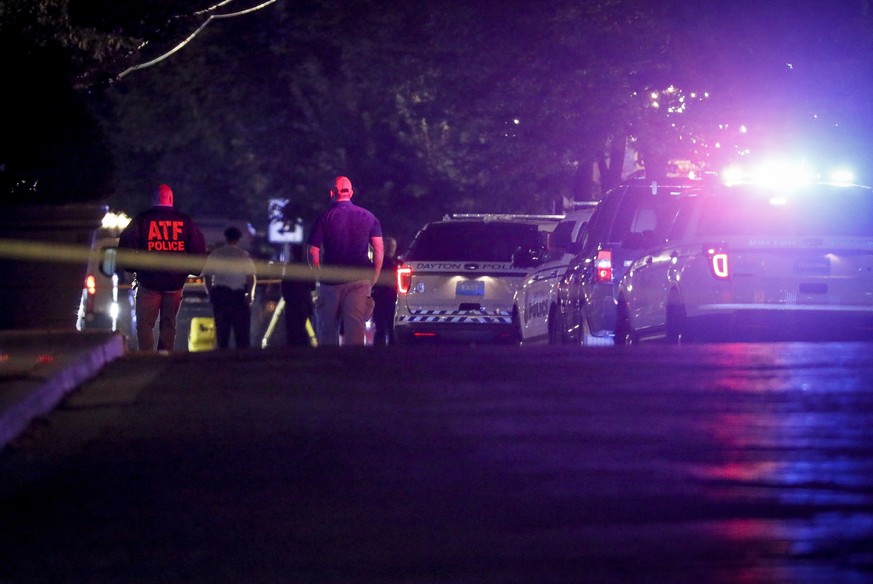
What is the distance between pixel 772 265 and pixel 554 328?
5291mm

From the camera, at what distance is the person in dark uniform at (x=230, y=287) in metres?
21.0

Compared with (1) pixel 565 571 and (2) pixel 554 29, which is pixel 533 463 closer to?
(1) pixel 565 571

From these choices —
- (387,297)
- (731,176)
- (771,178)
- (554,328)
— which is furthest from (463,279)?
(771,178)

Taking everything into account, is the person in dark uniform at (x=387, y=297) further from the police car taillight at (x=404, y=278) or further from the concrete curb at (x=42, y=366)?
the concrete curb at (x=42, y=366)

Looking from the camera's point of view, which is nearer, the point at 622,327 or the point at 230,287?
the point at 622,327

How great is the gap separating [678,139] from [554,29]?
2759mm

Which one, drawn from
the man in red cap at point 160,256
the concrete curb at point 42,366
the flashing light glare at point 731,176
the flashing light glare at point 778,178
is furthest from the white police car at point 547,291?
the concrete curb at point 42,366

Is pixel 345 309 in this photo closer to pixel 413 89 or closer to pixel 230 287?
pixel 230 287

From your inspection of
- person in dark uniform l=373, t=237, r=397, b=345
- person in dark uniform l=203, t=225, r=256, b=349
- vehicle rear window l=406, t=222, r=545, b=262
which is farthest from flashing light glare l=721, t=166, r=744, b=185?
person in dark uniform l=373, t=237, r=397, b=345

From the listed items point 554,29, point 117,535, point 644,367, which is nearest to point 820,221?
point 644,367

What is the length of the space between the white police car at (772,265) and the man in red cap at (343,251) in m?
2.74

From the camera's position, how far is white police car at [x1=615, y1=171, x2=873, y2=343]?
587 inches

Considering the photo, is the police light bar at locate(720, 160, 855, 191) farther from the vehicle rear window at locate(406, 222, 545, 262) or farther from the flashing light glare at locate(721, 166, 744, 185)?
the vehicle rear window at locate(406, 222, 545, 262)

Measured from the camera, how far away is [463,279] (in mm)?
21344
